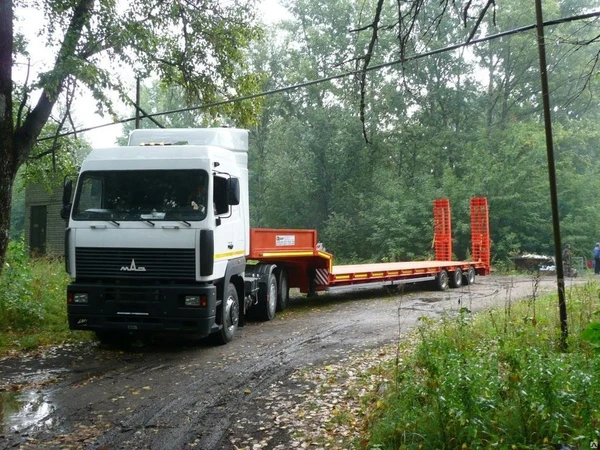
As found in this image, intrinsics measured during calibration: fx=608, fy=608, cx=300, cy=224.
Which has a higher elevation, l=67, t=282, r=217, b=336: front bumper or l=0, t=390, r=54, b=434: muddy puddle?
l=67, t=282, r=217, b=336: front bumper

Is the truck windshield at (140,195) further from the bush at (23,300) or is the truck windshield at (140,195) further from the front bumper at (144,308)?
the bush at (23,300)

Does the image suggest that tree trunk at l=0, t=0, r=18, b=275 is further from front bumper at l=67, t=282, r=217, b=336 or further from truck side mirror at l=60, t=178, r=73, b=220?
front bumper at l=67, t=282, r=217, b=336

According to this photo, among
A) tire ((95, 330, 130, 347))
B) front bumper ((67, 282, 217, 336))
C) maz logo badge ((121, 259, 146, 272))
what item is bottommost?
tire ((95, 330, 130, 347))

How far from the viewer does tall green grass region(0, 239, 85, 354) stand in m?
10.7

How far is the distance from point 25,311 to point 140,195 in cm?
430

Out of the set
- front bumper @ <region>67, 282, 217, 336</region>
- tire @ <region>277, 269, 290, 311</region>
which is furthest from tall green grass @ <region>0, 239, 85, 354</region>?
tire @ <region>277, 269, 290, 311</region>

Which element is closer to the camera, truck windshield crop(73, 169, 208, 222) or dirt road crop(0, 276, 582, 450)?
dirt road crop(0, 276, 582, 450)

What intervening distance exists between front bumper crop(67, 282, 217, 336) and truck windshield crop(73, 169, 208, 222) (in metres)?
1.07

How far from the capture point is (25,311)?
11797 millimetres

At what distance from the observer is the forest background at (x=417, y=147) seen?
29.8 metres

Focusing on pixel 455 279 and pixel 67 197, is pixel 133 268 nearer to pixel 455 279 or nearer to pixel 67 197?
pixel 67 197

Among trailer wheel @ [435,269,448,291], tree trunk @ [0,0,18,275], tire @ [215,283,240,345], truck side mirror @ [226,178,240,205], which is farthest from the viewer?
trailer wheel @ [435,269,448,291]

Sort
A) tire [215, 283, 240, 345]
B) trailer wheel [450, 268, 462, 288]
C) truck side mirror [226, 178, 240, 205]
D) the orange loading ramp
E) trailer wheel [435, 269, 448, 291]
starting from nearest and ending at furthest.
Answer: truck side mirror [226, 178, 240, 205] < tire [215, 283, 240, 345] < the orange loading ramp < trailer wheel [435, 269, 448, 291] < trailer wheel [450, 268, 462, 288]

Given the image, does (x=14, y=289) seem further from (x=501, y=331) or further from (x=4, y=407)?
(x=501, y=331)
